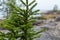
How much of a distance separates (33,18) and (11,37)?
760mm

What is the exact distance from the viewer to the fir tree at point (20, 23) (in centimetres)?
499

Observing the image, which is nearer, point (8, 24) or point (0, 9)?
point (8, 24)

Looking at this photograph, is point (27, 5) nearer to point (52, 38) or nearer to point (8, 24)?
point (8, 24)

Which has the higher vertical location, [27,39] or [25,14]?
[25,14]

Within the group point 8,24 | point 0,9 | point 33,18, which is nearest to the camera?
point 8,24

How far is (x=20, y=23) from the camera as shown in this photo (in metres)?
5.18

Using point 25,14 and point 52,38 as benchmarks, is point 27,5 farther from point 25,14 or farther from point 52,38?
point 52,38

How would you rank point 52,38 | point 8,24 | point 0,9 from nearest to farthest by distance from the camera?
point 8,24 < point 52,38 < point 0,9

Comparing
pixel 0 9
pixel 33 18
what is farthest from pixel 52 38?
pixel 0 9

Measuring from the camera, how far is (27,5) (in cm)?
510

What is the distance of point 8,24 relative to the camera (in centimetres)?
495

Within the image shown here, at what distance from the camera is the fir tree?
4.99 metres

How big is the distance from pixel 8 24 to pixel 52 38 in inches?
386

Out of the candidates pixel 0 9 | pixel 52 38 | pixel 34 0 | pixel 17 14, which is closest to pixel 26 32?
pixel 17 14
